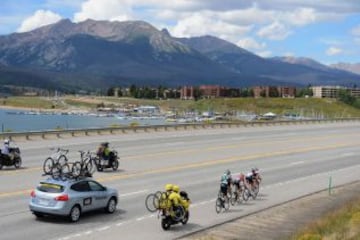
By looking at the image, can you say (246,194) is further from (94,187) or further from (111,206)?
(94,187)

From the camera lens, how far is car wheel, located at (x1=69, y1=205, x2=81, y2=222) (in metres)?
20.6

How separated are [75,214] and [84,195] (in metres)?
0.67

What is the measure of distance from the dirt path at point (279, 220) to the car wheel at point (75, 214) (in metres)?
3.66

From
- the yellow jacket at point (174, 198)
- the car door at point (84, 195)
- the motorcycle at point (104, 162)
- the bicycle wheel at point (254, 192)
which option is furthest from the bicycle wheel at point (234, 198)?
the motorcycle at point (104, 162)

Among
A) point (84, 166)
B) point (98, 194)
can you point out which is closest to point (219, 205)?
point (98, 194)

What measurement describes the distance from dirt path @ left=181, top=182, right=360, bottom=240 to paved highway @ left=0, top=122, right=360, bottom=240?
0.72m

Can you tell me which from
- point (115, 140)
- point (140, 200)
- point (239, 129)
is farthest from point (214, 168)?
point (239, 129)

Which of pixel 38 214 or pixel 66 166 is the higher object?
pixel 66 166

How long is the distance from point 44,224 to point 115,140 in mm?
33813

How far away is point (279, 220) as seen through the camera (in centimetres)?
2295

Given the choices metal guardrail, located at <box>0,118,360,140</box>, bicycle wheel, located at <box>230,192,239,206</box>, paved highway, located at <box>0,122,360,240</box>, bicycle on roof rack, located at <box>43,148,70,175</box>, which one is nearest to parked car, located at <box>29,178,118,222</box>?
paved highway, located at <box>0,122,360,240</box>

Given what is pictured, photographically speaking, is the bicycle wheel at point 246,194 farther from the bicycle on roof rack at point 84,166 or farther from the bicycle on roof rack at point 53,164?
the bicycle on roof rack at point 53,164

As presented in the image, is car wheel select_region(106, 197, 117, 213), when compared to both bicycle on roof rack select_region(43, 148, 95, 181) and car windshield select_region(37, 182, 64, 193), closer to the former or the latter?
car windshield select_region(37, 182, 64, 193)

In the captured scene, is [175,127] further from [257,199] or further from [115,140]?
[257,199]
